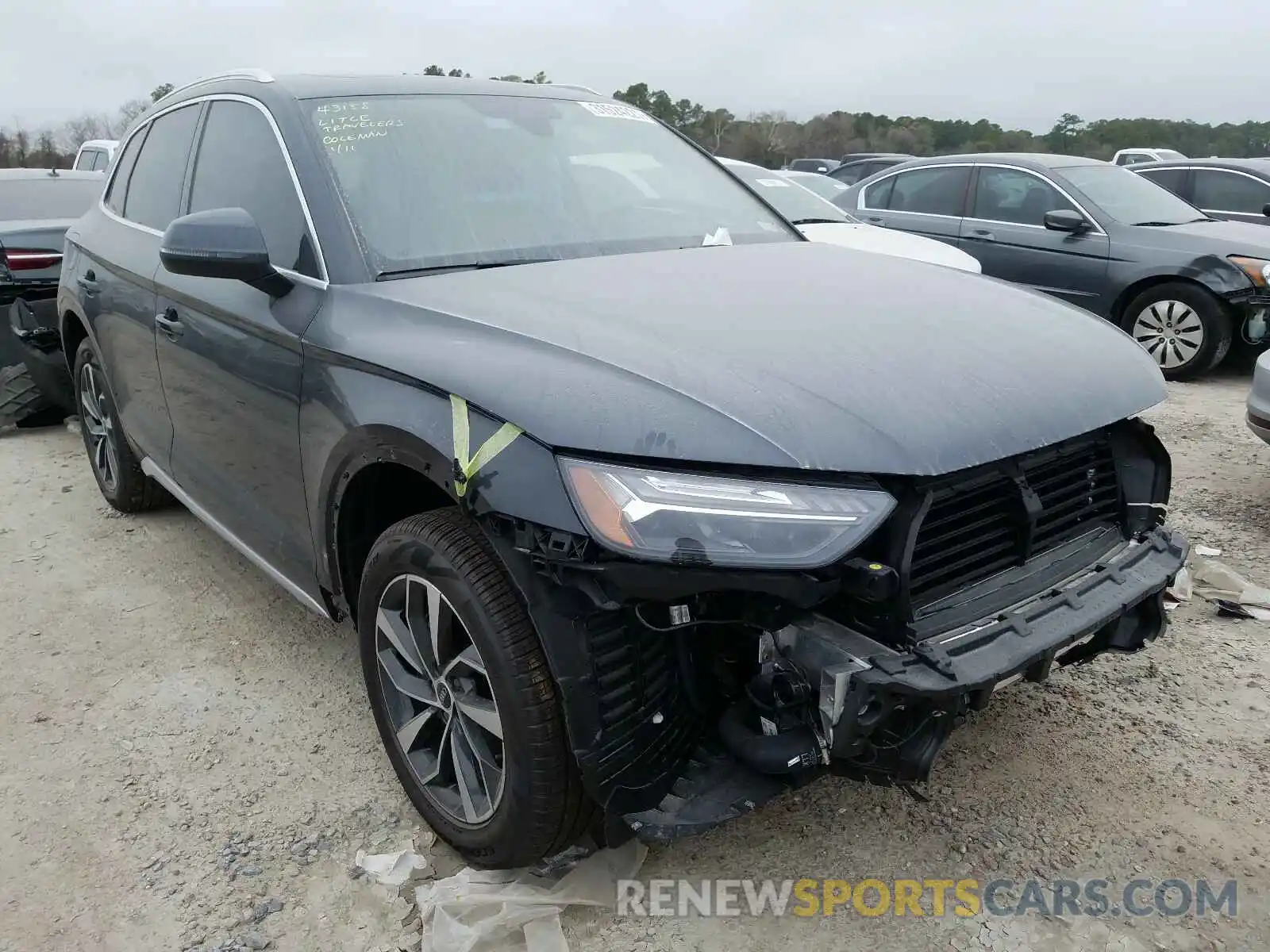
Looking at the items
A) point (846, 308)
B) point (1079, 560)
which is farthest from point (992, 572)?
point (846, 308)

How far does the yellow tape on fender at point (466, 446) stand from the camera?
1.90 metres

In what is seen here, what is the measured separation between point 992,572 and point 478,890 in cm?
133

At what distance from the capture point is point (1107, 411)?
2.13m

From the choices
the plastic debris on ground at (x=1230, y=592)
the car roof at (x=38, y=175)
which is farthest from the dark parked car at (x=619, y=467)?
the car roof at (x=38, y=175)

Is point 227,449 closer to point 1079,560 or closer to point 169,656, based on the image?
point 169,656

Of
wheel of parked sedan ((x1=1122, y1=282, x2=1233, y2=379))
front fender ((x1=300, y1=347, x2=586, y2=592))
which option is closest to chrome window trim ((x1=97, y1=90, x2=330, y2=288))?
front fender ((x1=300, y1=347, x2=586, y2=592))

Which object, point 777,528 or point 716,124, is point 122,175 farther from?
point 716,124

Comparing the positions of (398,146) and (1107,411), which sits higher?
(398,146)

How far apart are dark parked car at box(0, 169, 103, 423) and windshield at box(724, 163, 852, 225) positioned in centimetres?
437

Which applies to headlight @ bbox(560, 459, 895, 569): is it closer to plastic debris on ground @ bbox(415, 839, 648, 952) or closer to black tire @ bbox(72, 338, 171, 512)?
plastic debris on ground @ bbox(415, 839, 648, 952)

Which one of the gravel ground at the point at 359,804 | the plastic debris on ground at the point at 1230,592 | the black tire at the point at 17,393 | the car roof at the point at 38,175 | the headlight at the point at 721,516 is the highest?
the car roof at the point at 38,175

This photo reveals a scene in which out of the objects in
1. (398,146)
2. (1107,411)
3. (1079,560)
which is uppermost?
(398,146)

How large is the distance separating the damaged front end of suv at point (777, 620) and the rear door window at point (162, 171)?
2433mm

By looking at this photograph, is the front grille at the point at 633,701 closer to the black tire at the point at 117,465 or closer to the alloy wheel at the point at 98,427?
the black tire at the point at 117,465
